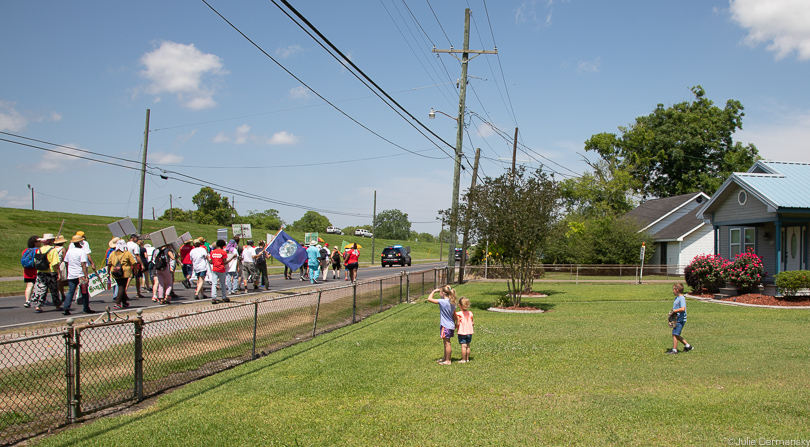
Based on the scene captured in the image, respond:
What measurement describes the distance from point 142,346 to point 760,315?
51.5ft

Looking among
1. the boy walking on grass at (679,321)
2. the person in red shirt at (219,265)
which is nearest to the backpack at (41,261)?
the person in red shirt at (219,265)

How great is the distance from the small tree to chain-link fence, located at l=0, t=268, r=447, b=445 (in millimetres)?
7388

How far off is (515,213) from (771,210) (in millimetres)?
8718

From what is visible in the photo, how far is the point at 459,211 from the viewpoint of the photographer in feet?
62.5

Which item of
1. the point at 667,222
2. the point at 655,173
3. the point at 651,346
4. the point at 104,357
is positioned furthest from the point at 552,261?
the point at 104,357

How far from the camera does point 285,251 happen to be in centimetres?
2128

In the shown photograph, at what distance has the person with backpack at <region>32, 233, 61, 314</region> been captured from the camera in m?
13.2

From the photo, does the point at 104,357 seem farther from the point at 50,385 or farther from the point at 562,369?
the point at 562,369

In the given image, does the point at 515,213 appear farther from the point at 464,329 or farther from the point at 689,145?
the point at 689,145

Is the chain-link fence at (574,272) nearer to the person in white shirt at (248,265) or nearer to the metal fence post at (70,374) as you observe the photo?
the person in white shirt at (248,265)

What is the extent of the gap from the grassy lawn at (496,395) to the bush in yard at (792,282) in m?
6.29

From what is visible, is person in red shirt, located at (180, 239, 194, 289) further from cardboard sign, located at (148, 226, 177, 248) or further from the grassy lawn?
the grassy lawn

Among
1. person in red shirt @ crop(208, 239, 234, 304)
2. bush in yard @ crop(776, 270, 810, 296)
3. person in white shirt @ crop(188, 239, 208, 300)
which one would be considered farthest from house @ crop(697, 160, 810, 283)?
person in white shirt @ crop(188, 239, 208, 300)

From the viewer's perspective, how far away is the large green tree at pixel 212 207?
102 m
